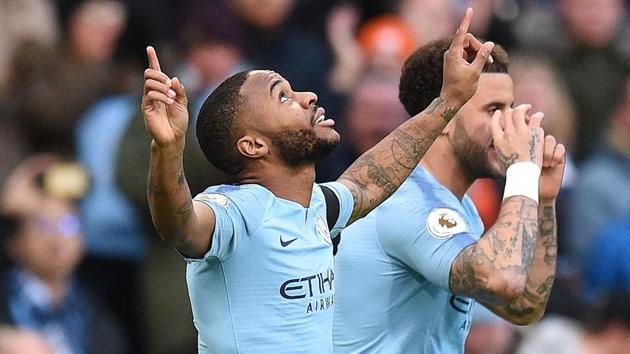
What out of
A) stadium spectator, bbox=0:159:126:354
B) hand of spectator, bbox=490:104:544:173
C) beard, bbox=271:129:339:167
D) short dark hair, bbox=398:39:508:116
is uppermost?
beard, bbox=271:129:339:167

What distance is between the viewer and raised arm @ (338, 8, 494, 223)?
17.3ft

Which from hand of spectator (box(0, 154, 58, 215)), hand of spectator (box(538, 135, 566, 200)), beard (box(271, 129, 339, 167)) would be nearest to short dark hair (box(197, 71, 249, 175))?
beard (box(271, 129, 339, 167))

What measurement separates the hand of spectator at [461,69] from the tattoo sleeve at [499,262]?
0.43 meters

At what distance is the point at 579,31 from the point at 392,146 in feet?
16.8

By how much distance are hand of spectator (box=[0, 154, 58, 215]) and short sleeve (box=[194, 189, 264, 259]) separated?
353 centimetres

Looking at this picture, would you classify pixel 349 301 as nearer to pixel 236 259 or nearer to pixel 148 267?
pixel 236 259

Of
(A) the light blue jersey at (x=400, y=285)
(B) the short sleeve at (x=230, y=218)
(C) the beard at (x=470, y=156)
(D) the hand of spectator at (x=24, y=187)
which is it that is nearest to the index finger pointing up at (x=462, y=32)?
(C) the beard at (x=470, y=156)

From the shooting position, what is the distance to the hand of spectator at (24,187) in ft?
26.5

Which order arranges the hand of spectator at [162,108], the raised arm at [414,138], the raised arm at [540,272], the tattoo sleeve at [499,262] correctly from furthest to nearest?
1. the raised arm at [540,272]
2. the raised arm at [414,138]
3. the tattoo sleeve at [499,262]
4. the hand of spectator at [162,108]

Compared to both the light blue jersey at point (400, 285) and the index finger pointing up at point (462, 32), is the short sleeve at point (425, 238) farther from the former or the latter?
the index finger pointing up at point (462, 32)

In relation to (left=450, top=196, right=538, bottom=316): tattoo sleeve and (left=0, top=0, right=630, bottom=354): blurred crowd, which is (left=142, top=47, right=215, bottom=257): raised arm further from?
(left=0, top=0, right=630, bottom=354): blurred crowd

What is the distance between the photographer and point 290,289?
4750 millimetres

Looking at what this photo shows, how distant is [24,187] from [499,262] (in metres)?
3.78

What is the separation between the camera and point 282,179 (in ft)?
16.0
